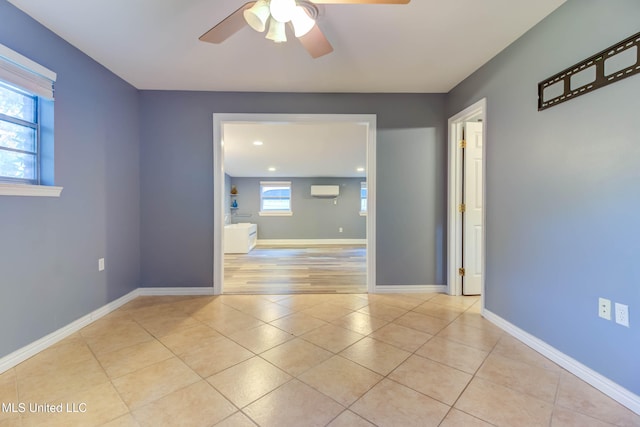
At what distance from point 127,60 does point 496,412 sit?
143 inches

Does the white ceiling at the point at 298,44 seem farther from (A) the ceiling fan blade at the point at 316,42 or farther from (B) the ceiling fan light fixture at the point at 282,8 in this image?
(B) the ceiling fan light fixture at the point at 282,8

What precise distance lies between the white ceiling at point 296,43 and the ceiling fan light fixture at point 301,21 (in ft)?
0.96

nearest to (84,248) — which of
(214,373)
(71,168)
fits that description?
(71,168)

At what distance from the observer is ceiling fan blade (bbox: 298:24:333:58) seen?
1635mm

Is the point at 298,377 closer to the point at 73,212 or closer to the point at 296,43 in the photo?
the point at 73,212

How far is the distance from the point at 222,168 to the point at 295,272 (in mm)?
2075

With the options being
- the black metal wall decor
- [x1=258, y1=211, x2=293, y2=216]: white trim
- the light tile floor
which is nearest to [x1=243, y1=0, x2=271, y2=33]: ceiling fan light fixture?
the black metal wall decor

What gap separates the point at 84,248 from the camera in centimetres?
226

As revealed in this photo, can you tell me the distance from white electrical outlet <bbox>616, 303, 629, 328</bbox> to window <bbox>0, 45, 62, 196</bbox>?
353cm

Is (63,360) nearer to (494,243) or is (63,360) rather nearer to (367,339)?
(367,339)

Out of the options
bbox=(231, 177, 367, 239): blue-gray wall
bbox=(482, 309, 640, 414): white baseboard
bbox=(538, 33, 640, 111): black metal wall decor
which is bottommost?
bbox=(482, 309, 640, 414): white baseboard

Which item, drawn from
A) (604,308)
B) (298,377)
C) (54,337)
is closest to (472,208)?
(604,308)

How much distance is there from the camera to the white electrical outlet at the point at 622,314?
137 centimetres

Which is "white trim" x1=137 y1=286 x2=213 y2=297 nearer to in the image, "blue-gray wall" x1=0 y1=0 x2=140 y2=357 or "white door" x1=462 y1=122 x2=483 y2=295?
"blue-gray wall" x1=0 y1=0 x2=140 y2=357
